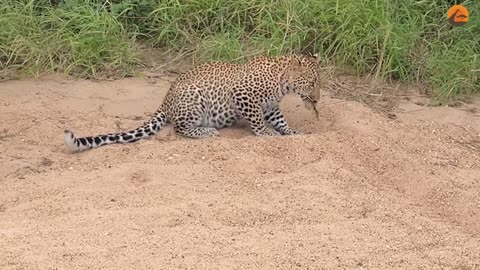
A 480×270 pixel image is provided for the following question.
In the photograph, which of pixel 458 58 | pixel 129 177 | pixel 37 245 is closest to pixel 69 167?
pixel 129 177

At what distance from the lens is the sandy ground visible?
5363 mm

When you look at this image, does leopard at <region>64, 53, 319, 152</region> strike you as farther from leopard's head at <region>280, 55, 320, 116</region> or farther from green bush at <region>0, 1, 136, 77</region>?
green bush at <region>0, 1, 136, 77</region>

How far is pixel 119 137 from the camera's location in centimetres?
719

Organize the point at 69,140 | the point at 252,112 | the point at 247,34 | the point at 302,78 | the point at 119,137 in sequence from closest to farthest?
the point at 69,140 → the point at 119,137 → the point at 252,112 → the point at 302,78 → the point at 247,34

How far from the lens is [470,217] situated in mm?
6164

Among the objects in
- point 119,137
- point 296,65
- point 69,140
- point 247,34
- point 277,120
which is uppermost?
point 296,65

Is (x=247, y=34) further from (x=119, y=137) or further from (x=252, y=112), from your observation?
(x=119, y=137)

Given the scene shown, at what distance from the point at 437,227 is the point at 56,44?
4139 mm

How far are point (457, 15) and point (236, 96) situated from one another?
241cm

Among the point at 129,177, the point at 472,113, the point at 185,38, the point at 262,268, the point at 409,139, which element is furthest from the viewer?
the point at 185,38

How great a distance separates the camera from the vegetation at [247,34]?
852 cm

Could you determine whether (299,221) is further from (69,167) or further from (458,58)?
(458,58)

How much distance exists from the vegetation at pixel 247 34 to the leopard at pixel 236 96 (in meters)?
0.90

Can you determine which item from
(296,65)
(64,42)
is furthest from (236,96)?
(64,42)
